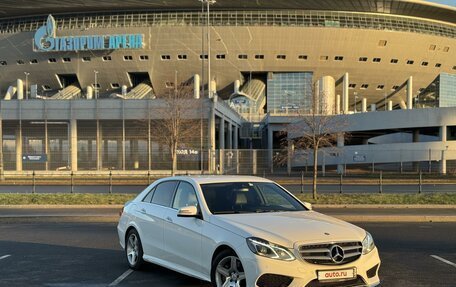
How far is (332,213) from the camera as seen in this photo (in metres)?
15.8

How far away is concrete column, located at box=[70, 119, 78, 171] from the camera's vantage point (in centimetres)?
4147

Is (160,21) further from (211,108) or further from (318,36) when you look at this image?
(211,108)

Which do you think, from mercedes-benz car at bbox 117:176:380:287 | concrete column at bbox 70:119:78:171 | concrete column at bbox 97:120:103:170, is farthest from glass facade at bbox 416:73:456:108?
mercedes-benz car at bbox 117:176:380:287

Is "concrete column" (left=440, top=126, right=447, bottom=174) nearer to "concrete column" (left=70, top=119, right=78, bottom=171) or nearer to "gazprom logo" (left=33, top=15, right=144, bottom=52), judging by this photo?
"concrete column" (left=70, top=119, right=78, bottom=171)

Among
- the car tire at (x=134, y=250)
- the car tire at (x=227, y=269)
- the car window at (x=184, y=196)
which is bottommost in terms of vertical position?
the car tire at (x=134, y=250)

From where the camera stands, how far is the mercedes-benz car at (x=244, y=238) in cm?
532

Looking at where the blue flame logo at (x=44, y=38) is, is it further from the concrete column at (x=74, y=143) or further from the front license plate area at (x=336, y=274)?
the front license plate area at (x=336, y=274)

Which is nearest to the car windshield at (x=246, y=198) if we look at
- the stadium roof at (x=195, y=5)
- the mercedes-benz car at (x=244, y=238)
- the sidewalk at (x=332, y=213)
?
→ the mercedes-benz car at (x=244, y=238)

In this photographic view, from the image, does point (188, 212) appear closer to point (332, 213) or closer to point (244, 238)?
point (244, 238)

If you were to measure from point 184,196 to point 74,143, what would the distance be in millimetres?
37754

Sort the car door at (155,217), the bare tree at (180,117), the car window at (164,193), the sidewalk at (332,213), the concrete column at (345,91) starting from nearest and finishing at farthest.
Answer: the car door at (155,217), the car window at (164,193), the sidewalk at (332,213), the bare tree at (180,117), the concrete column at (345,91)

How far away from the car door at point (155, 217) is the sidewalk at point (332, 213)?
7.45m

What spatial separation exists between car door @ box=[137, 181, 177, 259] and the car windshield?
0.85m

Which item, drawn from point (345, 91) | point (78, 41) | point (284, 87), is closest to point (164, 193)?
point (78, 41)
